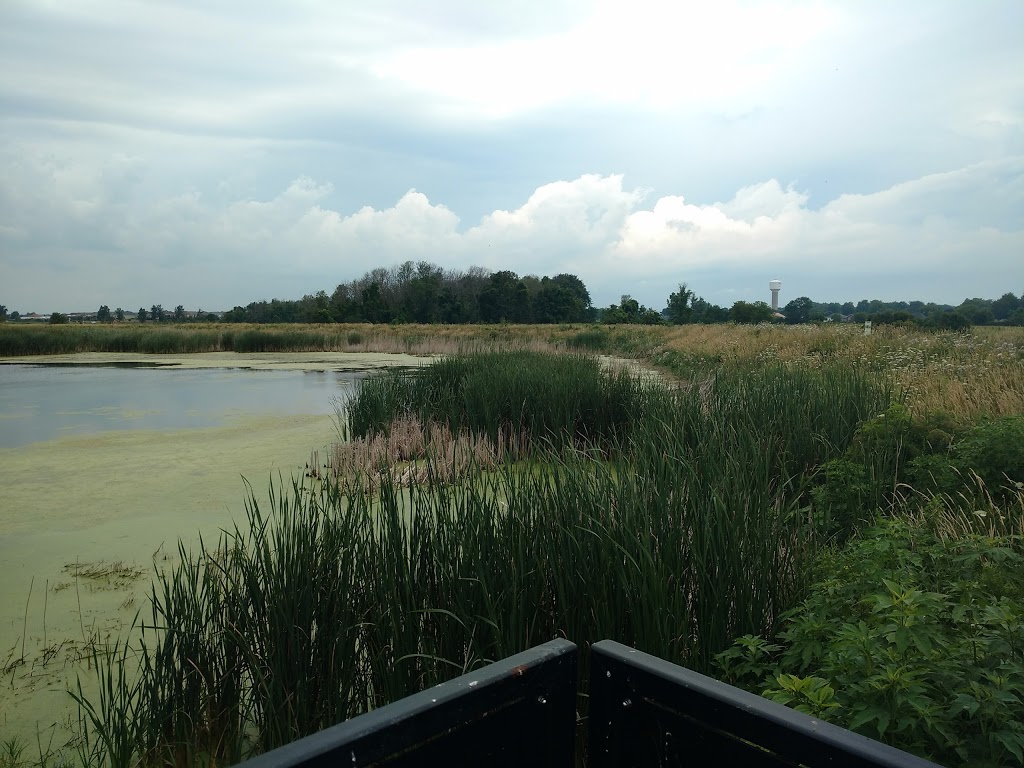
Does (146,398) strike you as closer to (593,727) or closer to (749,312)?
(593,727)

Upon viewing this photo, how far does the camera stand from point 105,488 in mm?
5566

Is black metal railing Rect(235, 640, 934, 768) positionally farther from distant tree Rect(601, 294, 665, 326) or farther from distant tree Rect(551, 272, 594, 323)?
distant tree Rect(551, 272, 594, 323)

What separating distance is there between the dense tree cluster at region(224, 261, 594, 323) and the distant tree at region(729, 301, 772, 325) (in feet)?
58.2

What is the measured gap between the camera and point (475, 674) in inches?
35.9

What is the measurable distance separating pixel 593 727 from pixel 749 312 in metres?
34.1

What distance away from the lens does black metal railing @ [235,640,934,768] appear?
2.60ft

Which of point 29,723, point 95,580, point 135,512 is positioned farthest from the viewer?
point 135,512

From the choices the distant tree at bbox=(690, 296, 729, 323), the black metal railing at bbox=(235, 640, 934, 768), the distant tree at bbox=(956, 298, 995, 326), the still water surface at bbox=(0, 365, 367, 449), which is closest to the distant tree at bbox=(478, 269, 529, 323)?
the distant tree at bbox=(690, 296, 729, 323)

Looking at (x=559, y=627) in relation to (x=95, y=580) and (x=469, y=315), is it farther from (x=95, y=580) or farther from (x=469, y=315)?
(x=469, y=315)

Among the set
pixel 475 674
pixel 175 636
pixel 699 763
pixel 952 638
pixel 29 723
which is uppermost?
pixel 475 674

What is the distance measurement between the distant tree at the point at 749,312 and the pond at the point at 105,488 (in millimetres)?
23826

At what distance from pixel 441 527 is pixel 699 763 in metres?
1.57

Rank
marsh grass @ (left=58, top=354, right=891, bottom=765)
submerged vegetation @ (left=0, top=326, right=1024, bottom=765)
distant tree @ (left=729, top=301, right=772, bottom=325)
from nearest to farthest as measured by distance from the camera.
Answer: submerged vegetation @ (left=0, top=326, right=1024, bottom=765) < marsh grass @ (left=58, top=354, right=891, bottom=765) < distant tree @ (left=729, top=301, right=772, bottom=325)

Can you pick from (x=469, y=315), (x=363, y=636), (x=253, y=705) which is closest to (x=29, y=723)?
(x=253, y=705)
